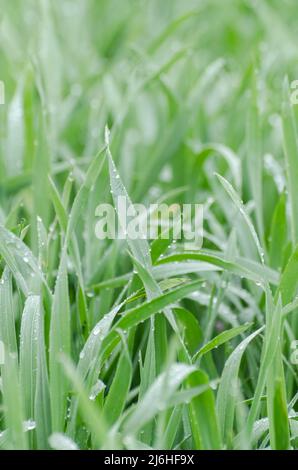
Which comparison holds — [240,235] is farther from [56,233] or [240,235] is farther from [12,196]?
[12,196]

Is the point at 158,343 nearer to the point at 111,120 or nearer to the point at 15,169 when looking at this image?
the point at 15,169

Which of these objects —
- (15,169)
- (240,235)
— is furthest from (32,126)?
(240,235)

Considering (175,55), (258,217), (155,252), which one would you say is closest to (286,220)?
(258,217)

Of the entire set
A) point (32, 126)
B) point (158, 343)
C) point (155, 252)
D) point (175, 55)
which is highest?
point (175, 55)

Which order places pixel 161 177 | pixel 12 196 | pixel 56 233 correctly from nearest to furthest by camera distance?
pixel 56 233 → pixel 12 196 → pixel 161 177

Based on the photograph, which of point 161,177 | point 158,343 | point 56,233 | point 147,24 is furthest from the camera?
point 147,24

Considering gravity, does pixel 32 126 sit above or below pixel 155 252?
above

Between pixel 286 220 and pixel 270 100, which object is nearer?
pixel 286 220
